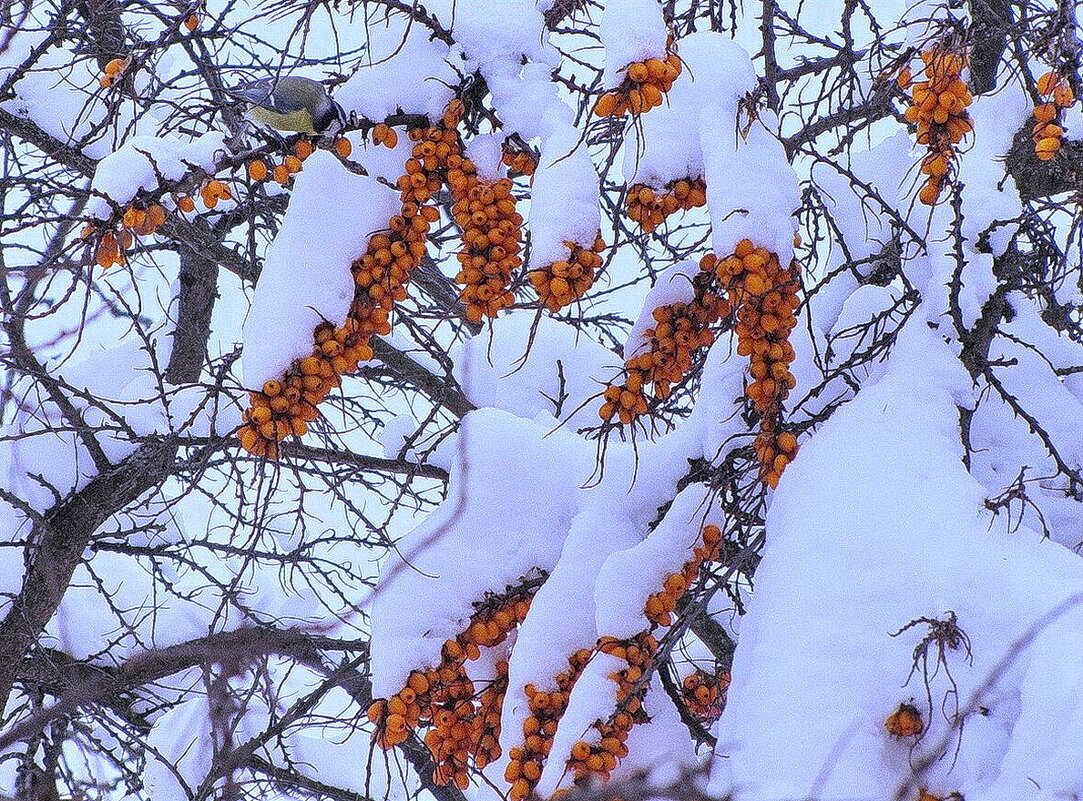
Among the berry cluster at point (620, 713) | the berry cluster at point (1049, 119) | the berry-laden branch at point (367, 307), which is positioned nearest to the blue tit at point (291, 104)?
the berry-laden branch at point (367, 307)

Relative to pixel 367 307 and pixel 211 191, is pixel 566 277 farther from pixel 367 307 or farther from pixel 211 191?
pixel 211 191

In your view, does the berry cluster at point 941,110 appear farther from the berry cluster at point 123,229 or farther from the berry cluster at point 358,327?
the berry cluster at point 123,229

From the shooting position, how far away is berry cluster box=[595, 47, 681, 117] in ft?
5.55

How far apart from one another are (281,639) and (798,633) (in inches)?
34.8


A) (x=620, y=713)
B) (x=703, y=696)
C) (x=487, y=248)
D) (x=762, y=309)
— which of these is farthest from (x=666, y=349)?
(x=703, y=696)

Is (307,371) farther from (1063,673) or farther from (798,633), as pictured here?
(1063,673)

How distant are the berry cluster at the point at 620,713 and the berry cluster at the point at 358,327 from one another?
69cm

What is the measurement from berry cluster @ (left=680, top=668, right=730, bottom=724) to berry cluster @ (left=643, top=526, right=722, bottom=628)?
610 mm

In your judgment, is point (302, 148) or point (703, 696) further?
point (703, 696)

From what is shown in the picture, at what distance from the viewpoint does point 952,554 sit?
1674mm

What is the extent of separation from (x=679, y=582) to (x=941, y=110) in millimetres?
964

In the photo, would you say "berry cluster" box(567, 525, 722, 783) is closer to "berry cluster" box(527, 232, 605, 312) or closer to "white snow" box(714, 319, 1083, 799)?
"white snow" box(714, 319, 1083, 799)

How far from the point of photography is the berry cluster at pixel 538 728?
1.83 m

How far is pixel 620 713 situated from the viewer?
1.76 m
